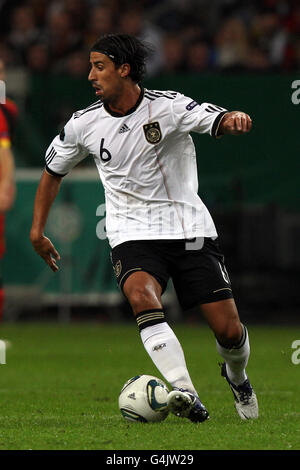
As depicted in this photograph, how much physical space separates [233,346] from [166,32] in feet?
33.6

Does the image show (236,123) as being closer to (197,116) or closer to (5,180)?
(197,116)

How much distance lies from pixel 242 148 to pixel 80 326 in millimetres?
3051

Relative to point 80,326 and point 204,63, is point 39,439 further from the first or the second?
point 204,63

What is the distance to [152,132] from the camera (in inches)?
240

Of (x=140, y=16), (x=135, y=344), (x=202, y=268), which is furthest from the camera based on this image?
(x=140, y=16)

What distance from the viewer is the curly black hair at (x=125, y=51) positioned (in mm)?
6102

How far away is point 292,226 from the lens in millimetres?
13484

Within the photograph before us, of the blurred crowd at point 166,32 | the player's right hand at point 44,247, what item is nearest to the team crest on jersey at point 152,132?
the player's right hand at point 44,247

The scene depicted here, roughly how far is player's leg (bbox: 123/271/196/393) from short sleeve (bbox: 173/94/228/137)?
856mm

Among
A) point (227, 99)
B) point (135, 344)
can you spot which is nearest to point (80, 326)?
A: point (135, 344)

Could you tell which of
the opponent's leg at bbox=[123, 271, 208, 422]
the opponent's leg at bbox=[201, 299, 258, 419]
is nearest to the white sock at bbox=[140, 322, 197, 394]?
the opponent's leg at bbox=[123, 271, 208, 422]

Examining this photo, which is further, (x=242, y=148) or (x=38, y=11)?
(x=38, y=11)

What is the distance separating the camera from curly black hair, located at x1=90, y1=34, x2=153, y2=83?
6102mm

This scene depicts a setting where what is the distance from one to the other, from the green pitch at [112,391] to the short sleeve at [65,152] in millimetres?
1439
